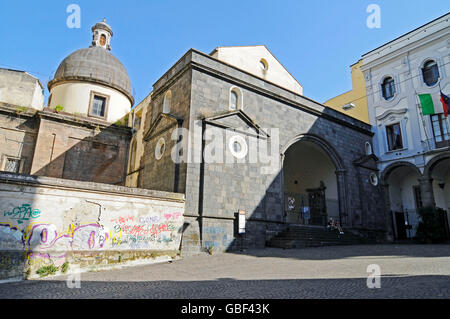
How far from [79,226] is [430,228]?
16.9 m

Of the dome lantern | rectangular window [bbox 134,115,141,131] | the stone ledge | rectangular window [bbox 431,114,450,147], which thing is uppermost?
the dome lantern

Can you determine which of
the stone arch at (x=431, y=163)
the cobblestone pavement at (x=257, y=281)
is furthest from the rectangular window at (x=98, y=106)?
the stone arch at (x=431, y=163)

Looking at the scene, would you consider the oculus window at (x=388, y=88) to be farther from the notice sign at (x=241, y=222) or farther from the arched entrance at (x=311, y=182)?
the notice sign at (x=241, y=222)

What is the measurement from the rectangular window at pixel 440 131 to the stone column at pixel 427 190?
6.97ft

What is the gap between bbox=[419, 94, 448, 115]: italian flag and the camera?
1898 centimetres

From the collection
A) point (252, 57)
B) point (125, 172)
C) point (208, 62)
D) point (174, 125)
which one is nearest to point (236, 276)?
point (174, 125)

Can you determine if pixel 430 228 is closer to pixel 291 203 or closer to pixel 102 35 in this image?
pixel 291 203

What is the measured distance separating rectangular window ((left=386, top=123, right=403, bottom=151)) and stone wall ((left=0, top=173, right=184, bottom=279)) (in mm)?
16185

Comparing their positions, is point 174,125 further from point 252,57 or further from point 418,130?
point 418,130

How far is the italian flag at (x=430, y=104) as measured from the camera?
18984 millimetres

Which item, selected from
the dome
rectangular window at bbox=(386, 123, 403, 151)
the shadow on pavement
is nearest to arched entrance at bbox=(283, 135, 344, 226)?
rectangular window at bbox=(386, 123, 403, 151)

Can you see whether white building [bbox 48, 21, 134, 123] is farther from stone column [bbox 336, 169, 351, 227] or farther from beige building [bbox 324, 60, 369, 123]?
beige building [bbox 324, 60, 369, 123]

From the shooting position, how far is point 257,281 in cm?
729

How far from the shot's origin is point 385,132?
21891mm
